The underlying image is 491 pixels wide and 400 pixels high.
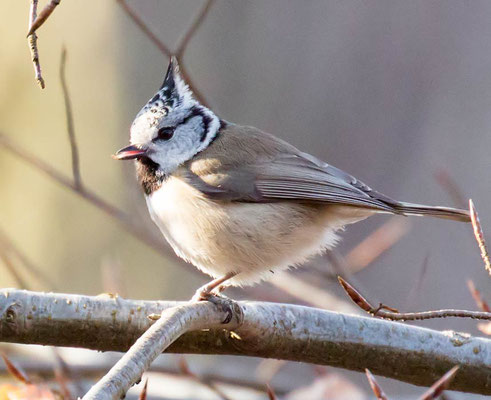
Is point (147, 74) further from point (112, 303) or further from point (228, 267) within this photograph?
point (112, 303)

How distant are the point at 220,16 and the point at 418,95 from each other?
1.43 m

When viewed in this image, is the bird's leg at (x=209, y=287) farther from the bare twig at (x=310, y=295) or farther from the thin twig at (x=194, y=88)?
the thin twig at (x=194, y=88)

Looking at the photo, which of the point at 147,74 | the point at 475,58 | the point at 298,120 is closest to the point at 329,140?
the point at 298,120

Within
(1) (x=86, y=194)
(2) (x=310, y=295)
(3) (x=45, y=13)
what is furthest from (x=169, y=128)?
(3) (x=45, y=13)

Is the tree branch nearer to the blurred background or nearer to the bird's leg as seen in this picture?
the bird's leg

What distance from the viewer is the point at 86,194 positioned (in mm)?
3031

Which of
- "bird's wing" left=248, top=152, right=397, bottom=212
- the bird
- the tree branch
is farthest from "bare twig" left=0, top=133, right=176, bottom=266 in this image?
the tree branch

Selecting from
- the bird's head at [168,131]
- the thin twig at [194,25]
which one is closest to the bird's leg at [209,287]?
the bird's head at [168,131]

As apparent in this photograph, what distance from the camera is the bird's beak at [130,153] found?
2936mm

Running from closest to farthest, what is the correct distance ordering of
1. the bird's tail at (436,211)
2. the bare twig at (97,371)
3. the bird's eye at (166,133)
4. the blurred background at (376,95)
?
the bird's tail at (436,211) < the bird's eye at (166,133) < the bare twig at (97,371) < the blurred background at (376,95)

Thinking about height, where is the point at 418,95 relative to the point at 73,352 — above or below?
above

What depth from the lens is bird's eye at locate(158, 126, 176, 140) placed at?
10.1ft

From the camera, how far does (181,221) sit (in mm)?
2857

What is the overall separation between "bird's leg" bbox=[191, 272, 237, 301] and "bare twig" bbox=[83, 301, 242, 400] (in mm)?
150
